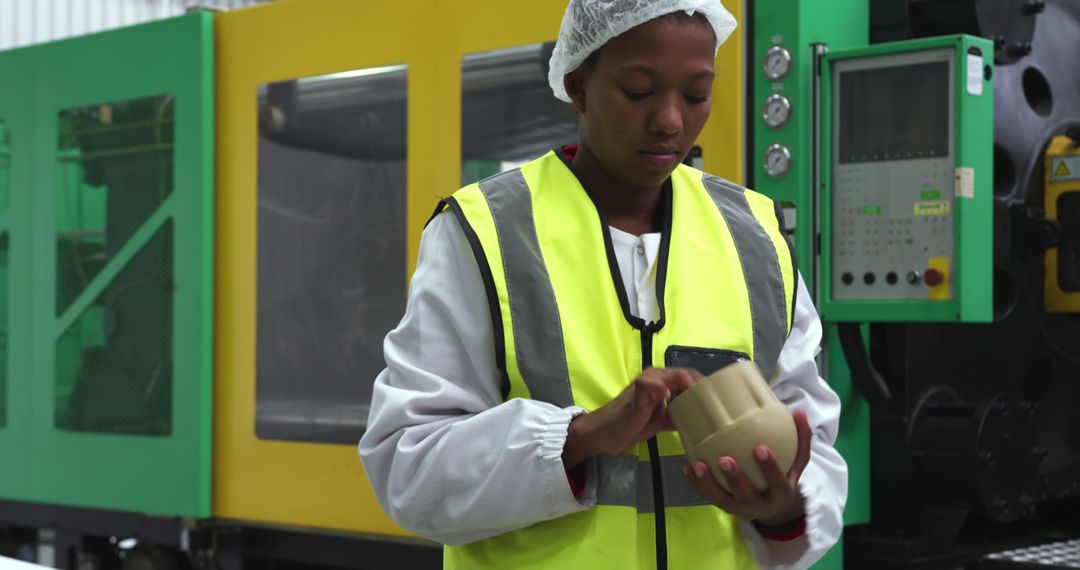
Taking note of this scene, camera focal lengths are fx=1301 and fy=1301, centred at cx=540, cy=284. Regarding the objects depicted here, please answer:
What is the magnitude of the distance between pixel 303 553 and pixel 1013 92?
7.60ft

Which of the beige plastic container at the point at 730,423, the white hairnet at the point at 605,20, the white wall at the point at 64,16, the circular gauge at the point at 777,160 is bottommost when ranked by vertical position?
the beige plastic container at the point at 730,423

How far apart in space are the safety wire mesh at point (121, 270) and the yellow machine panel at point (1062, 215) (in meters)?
2.56

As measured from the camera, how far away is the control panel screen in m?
2.86

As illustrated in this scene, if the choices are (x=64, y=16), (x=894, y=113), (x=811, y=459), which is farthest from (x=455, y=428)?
(x=64, y=16)

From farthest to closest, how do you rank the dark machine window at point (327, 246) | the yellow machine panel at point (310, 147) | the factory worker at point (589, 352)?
1. the dark machine window at point (327, 246)
2. the yellow machine panel at point (310, 147)
3. the factory worker at point (589, 352)

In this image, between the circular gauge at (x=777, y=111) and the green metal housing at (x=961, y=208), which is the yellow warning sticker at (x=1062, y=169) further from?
the circular gauge at (x=777, y=111)

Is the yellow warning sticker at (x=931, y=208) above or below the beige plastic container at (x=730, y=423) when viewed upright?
above

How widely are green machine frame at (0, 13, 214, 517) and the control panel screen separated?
1.99 metres

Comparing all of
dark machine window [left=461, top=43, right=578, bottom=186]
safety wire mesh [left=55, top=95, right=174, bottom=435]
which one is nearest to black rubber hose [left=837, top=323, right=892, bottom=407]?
dark machine window [left=461, top=43, right=578, bottom=186]

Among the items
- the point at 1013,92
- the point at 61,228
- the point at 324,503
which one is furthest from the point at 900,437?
the point at 61,228

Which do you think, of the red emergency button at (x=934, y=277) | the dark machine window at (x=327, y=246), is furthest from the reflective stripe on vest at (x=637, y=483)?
the dark machine window at (x=327, y=246)

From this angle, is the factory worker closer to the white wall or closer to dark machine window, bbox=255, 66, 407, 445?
dark machine window, bbox=255, 66, 407, 445

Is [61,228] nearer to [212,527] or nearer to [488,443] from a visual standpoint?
[212,527]

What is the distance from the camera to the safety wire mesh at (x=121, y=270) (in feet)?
13.4
